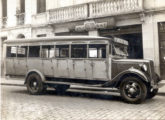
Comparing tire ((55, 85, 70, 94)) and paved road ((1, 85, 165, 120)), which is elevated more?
tire ((55, 85, 70, 94))

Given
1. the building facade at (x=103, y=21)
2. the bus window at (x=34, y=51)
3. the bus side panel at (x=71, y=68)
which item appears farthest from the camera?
the building facade at (x=103, y=21)

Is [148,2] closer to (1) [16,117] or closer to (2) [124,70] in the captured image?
(2) [124,70]

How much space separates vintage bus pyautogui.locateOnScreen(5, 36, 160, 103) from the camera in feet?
25.7

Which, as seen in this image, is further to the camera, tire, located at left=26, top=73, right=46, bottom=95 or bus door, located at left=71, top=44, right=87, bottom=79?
tire, located at left=26, top=73, right=46, bottom=95

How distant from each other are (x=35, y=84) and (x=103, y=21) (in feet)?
26.4

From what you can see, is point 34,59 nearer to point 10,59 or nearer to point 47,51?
point 47,51

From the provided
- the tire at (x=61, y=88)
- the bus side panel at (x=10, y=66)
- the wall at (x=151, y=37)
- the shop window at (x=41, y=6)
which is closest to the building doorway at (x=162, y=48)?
the wall at (x=151, y=37)

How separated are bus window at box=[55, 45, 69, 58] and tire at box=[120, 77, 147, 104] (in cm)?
271

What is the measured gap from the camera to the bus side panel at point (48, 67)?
31.8 ft

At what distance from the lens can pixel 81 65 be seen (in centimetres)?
891

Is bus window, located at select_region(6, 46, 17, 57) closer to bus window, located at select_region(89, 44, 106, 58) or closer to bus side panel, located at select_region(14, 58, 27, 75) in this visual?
bus side panel, located at select_region(14, 58, 27, 75)

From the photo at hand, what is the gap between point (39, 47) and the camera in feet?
33.4

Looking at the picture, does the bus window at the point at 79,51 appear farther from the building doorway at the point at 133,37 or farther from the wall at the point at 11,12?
the wall at the point at 11,12

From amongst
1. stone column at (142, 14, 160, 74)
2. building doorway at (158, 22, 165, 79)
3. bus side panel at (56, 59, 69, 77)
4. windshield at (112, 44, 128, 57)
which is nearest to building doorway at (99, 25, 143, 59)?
stone column at (142, 14, 160, 74)
